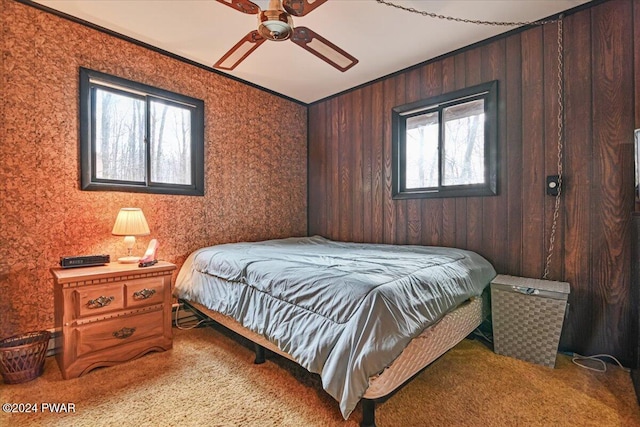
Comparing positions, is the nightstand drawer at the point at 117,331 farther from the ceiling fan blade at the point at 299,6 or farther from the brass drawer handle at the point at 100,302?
the ceiling fan blade at the point at 299,6

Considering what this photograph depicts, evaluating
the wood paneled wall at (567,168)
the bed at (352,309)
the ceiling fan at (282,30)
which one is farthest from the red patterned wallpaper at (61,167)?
the wood paneled wall at (567,168)

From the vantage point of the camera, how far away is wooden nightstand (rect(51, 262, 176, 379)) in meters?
1.78

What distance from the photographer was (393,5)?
82.1 inches

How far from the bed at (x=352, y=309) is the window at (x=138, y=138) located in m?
1.02

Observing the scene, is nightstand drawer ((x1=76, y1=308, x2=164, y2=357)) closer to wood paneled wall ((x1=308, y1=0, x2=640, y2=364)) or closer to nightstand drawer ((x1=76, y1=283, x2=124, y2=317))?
nightstand drawer ((x1=76, y1=283, x2=124, y2=317))

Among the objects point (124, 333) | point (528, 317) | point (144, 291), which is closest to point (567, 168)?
point (528, 317)

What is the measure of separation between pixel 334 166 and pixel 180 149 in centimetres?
175

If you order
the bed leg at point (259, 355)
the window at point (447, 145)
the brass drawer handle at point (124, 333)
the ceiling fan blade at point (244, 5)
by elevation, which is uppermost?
the ceiling fan blade at point (244, 5)

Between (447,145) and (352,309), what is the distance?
2.13m

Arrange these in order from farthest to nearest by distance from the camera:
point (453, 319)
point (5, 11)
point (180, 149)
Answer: point (180, 149) → point (5, 11) → point (453, 319)

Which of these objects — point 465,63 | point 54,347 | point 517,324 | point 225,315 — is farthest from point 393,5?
point 54,347

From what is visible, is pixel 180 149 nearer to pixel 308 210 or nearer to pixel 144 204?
pixel 144 204

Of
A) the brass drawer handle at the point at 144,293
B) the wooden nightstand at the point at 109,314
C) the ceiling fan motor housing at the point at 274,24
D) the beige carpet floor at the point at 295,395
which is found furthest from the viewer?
the brass drawer handle at the point at 144,293

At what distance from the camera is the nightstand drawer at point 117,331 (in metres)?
1.82
